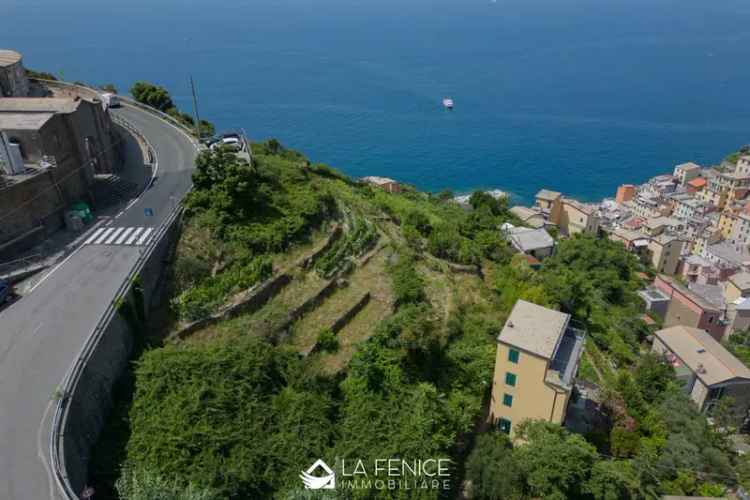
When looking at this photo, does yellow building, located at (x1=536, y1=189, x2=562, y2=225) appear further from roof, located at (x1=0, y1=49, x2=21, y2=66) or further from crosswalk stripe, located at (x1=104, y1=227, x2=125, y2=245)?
roof, located at (x1=0, y1=49, x2=21, y2=66)

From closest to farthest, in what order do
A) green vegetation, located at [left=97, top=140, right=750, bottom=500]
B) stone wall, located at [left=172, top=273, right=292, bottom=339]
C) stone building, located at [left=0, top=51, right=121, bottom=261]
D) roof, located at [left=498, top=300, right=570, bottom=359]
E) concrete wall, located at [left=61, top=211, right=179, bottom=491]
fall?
concrete wall, located at [left=61, top=211, right=179, bottom=491], green vegetation, located at [left=97, top=140, right=750, bottom=500], stone wall, located at [left=172, top=273, right=292, bottom=339], roof, located at [left=498, top=300, right=570, bottom=359], stone building, located at [left=0, top=51, right=121, bottom=261]

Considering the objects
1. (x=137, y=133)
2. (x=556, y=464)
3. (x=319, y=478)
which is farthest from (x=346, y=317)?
(x=137, y=133)

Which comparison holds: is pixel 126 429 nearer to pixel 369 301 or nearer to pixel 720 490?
pixel 369 301

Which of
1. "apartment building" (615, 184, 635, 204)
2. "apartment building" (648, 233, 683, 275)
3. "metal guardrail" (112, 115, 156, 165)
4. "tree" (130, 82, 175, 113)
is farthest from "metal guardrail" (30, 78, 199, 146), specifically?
"apartment building" (615, 184, 635, 204)

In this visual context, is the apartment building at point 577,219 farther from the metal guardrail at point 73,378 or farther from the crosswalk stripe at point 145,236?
the metal guardrail at point 73,378

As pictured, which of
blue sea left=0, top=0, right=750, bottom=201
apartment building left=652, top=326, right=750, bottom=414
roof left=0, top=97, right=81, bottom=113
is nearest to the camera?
roof left=0, top=97, right=81, bottom=113

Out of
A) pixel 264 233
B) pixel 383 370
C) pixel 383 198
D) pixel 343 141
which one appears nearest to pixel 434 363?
pixel 383 370
